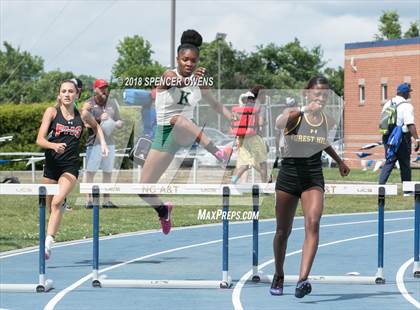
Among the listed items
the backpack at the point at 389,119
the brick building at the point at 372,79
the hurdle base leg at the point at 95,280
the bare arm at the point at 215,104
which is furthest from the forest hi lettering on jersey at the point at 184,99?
the brick building at the point at 372,79

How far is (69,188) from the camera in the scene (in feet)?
32.9

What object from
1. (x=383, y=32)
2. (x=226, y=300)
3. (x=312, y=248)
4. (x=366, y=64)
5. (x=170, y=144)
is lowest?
(x=226, y=300)

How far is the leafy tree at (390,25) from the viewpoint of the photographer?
223ft

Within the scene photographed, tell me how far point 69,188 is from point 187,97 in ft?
6.78

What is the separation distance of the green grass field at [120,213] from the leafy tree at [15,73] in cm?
5558

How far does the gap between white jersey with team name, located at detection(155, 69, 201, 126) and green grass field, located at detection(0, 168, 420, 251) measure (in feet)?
13.8

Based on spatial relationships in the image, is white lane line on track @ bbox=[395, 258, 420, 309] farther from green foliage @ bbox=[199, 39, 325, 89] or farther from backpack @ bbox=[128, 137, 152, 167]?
green foliage @ bbox=[199, 39, 325, 89]

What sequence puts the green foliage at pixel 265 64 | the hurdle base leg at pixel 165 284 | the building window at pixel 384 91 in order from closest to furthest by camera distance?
the hurdle base leg at pixel 165 284
the building window at pixel 384 91
the green foliage at pixel 265 64

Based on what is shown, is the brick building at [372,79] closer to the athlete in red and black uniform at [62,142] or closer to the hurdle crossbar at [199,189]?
the athlete in red and black uniform at [62,142]

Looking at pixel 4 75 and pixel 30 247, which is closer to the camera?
pixel 30 247

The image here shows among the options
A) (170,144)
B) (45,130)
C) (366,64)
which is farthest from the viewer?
(366,64)

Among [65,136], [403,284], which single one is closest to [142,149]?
[65,136]

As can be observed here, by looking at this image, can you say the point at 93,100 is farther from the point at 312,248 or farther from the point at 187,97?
the point at 312,248

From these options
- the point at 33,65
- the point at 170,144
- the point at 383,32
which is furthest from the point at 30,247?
the point at 33,65
